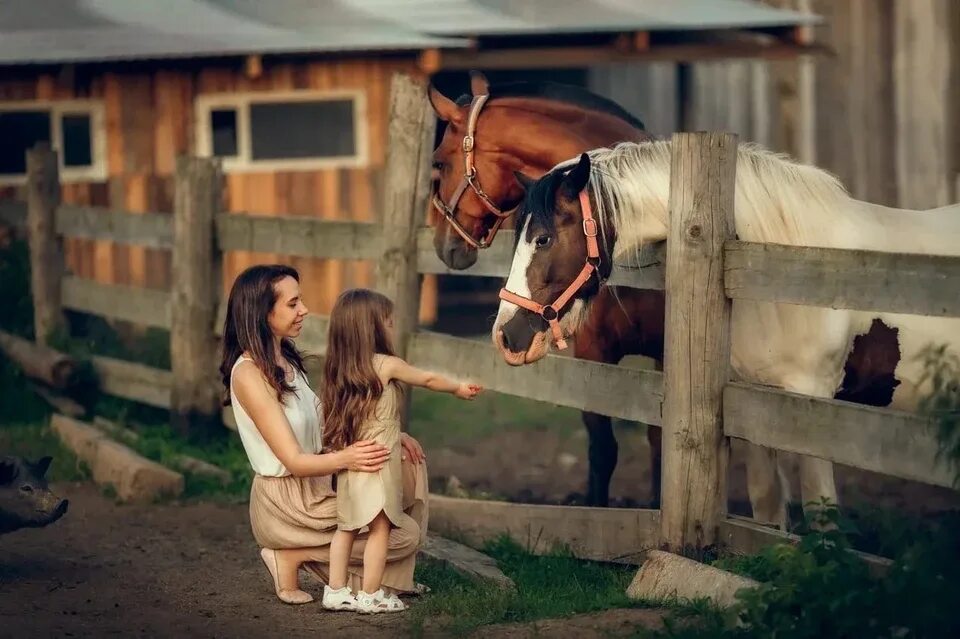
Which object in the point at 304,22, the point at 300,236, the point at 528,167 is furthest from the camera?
the point at 304,22

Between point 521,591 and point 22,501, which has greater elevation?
point 22,501

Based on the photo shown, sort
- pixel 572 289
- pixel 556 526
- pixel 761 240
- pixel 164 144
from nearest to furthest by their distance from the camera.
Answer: pixel 572 289 < pixel 761 240 < pixel 556 526 < pixel 164 144

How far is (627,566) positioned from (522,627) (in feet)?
3.13

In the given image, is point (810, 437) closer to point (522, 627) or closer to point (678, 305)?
point (678, 305)

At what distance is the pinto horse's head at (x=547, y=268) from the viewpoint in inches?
204

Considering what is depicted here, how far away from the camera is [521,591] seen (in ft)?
17.4

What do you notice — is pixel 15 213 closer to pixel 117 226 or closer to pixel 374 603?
pixel 117 226

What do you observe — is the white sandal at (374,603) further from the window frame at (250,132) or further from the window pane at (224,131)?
the window pane at (224,131)

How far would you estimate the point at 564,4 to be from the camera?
42.4 feet

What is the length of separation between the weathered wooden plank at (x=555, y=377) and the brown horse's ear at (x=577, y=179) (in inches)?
27.7

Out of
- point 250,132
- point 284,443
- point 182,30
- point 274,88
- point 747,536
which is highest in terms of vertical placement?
point 182,30

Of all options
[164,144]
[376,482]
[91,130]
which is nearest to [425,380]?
[376,482]

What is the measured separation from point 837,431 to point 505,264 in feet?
6.58

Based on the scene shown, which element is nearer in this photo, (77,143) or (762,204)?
(762,204)
